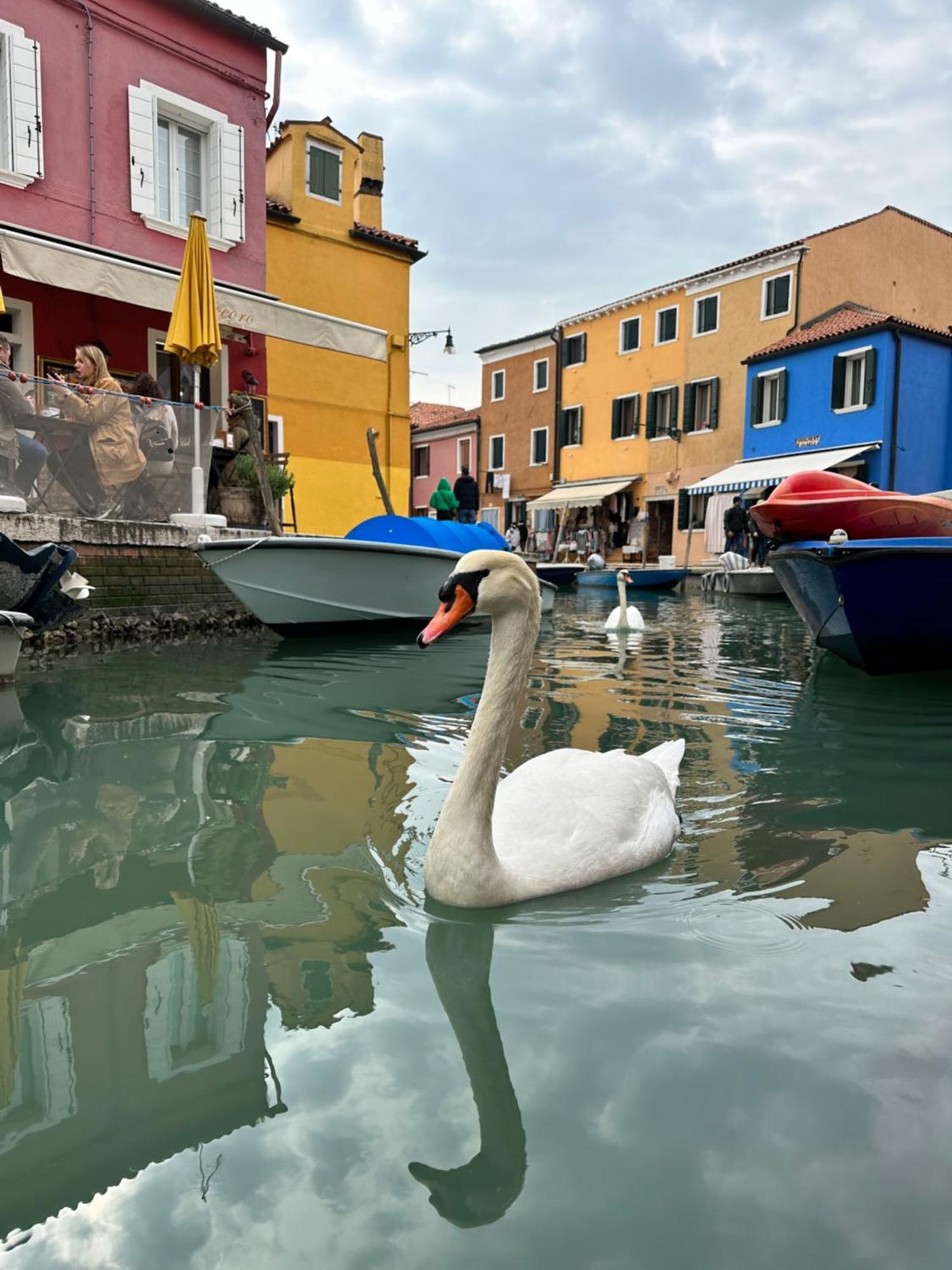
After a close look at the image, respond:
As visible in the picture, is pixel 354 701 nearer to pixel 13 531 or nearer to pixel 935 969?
pixel 13 531

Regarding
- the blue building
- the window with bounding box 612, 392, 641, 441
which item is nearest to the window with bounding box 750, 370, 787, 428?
the blue building

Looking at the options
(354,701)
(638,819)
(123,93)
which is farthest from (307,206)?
(638,819)

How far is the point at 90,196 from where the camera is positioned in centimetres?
1224

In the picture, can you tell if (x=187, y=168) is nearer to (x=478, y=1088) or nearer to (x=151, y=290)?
(x=151, y=290)

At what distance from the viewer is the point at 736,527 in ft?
77.6

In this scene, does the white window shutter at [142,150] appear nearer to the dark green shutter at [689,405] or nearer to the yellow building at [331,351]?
the yellow building at [331,351]

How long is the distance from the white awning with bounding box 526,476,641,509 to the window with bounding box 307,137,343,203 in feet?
55.8

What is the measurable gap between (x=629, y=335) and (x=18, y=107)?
79.3ft

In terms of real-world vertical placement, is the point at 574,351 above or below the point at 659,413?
above

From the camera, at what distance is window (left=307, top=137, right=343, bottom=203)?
16.9 meters

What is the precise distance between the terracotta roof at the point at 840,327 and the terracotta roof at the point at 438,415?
15.9 meters

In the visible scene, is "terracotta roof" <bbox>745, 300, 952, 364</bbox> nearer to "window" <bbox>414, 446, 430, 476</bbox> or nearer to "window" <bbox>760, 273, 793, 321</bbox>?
"window" <bbox>760, 273, 793, 321</bbox>

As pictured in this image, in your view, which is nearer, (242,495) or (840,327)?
(242,495)

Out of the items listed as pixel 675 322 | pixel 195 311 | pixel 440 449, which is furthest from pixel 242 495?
pixel 440 449
